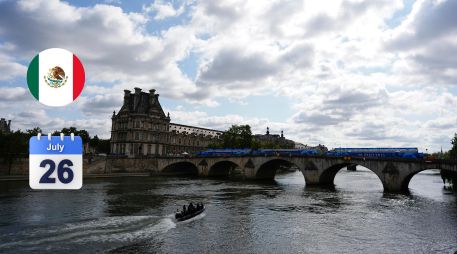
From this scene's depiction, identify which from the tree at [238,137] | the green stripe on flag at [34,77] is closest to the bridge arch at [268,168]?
the tree at [238,137]

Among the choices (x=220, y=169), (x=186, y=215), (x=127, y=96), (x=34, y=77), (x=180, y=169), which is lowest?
(x=186, y=215)

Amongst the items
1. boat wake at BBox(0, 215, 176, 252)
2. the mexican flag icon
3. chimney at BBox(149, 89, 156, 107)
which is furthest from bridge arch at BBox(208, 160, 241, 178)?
the mexican flag icon

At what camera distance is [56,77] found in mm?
6078

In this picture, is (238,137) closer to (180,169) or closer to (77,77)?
(180,169)

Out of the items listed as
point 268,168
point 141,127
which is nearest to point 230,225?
point 268,168

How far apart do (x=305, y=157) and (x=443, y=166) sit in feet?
98.3

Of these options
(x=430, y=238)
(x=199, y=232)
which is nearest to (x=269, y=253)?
(x=199, y=232)

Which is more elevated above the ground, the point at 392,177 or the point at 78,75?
the point at 78,75

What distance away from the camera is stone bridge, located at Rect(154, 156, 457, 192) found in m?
61.1

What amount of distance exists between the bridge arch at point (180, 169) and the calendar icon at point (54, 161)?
11088 centimetres

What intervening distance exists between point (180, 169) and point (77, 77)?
123 metres

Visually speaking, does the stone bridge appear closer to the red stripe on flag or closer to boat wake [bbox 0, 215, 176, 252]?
boat wake [bbox 0, 215, 176, 252]

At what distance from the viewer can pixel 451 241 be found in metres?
30.5

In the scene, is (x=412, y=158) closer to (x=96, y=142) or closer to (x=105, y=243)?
(x=105, y=243)
